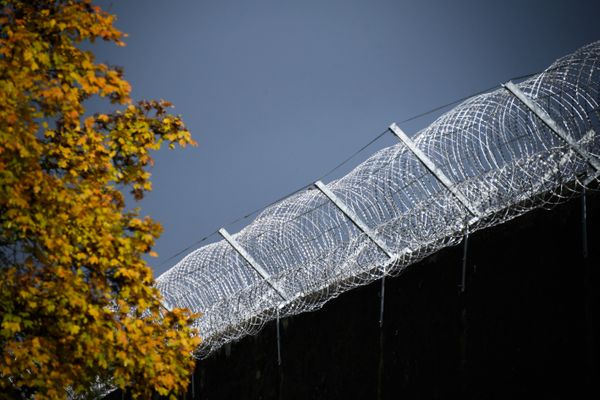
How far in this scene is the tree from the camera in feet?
23.1

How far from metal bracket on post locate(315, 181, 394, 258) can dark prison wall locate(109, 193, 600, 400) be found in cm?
73

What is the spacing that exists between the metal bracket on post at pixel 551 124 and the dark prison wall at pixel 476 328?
2.05 ft

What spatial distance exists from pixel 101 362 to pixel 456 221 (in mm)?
3358

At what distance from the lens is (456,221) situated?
8.07m

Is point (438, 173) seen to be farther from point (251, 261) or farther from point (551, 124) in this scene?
point (251, 261)

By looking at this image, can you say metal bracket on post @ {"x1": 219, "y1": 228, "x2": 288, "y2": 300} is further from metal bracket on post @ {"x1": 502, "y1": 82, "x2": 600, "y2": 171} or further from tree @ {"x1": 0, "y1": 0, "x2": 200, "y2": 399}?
metal bracket on post @ {"x1": 502, "y1": 82, "x2": 600, "y2": 171}

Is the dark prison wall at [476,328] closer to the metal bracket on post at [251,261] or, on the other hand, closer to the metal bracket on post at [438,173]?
the metal bracket on post at [438,173]

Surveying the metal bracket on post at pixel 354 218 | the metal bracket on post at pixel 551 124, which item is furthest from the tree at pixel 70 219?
the metal bracket on post at pixel 551 124

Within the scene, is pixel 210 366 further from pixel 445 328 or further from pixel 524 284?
pixel 524 284

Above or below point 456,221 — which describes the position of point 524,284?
below

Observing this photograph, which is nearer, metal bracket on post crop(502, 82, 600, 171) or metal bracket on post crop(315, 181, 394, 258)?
metal bracket on post crop(502, 82, 600, 171)

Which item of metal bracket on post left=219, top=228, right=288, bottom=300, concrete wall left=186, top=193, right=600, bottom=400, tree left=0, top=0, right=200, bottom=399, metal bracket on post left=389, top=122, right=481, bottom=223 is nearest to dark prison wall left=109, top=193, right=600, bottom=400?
concrete wall left=186, top=193, right=600, bottom=400

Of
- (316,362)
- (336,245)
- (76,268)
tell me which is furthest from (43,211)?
(316,362)

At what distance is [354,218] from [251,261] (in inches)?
80.5
